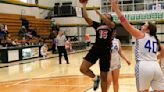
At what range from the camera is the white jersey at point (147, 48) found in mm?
4977

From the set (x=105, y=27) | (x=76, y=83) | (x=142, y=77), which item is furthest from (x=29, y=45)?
(x=142, y=77)

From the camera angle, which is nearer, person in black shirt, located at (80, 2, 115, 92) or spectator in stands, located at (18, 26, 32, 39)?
person in black shirt, located at (80, 2, 115, 92)

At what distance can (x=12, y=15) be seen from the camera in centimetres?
2625

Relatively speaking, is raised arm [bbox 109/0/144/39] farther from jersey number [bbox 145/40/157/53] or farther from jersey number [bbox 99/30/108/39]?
jersey number [bbox 99/30/108/39]

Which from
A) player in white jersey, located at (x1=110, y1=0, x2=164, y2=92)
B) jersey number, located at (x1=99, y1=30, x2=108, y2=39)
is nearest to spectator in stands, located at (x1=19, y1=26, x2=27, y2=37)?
jersey number, located at (x1=99, y1=30, x2=108, y2=39)

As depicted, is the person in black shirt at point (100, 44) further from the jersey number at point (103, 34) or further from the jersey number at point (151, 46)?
the jersey number at point (151, 46)

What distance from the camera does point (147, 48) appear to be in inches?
197

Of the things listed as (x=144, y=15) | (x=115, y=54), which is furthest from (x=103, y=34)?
(x=144, y=15)

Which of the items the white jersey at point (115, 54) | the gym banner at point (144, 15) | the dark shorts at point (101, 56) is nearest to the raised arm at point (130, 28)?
the dark shorts at point (101, 56)

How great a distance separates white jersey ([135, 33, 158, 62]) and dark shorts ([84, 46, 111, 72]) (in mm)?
1621

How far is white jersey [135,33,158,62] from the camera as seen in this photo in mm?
4977

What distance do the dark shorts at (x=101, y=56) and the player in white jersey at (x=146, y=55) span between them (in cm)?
160

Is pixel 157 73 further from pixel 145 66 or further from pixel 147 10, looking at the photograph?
pixel 147 10

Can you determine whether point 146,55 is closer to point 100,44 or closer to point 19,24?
point 100,44
